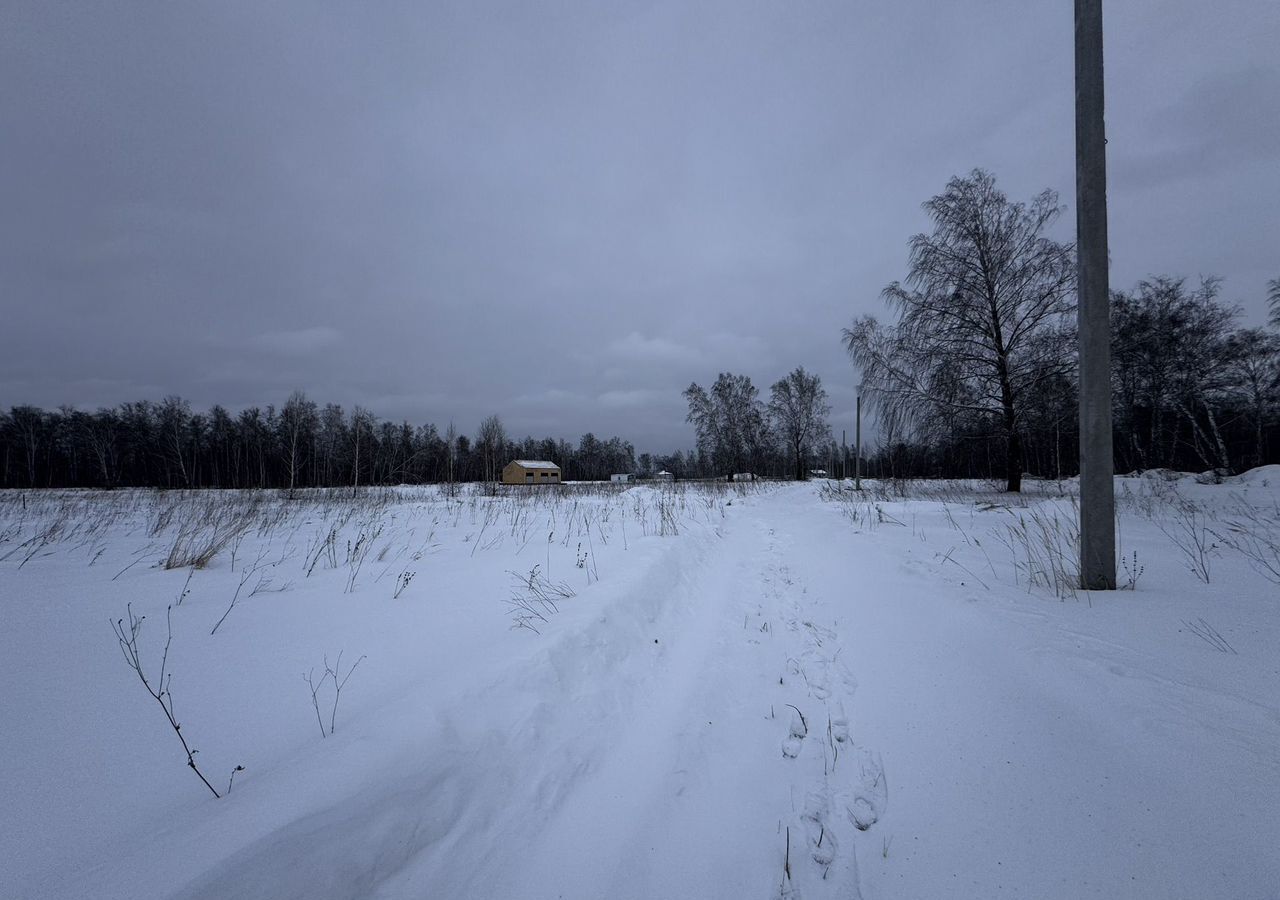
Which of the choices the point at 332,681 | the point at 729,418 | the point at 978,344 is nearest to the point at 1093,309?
the point at 332,681

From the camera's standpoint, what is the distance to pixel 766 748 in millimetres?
2160

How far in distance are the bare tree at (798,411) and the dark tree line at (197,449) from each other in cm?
2515

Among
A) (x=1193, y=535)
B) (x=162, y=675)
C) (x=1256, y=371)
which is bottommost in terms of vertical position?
(x=162, y=675)

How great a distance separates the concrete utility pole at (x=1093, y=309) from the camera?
3.56m

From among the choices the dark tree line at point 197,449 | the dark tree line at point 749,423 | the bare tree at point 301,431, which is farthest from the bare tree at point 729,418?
the bare tree at point 301,431

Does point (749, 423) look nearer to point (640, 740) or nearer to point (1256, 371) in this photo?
point (1256, 371)

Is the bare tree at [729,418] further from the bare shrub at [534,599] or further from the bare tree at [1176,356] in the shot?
the bare shrub at [534,599]

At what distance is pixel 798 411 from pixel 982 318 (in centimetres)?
2765

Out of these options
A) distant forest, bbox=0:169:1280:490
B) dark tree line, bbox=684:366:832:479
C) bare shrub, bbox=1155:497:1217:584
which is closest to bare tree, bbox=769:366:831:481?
dark tree line, bbox=684:366:832:479

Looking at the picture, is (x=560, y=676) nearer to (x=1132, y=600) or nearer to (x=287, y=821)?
(x=287, y=821)

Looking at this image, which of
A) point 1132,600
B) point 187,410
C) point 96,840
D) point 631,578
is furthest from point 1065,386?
point 187,410

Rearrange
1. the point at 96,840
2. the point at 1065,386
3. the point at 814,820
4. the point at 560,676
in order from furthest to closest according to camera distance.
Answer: the point at 1065,386 < the point at 560,676 < the point at 814,820 < the point at 96,840

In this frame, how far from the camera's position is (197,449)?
41.3 m

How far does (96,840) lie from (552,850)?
139 cm
